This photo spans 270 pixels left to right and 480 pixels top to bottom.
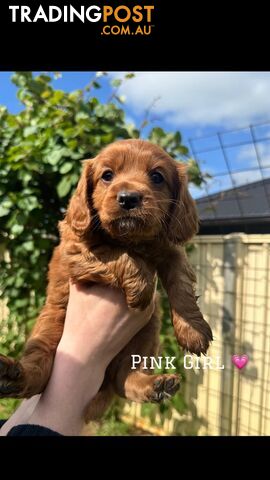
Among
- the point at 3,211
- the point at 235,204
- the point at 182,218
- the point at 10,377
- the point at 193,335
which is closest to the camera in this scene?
the point at 10,377

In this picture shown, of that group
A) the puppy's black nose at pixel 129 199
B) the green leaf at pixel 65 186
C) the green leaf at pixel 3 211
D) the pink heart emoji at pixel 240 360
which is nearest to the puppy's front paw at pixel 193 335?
the puppy's black nose at pixel 129 199

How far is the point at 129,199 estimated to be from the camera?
5.81 feet

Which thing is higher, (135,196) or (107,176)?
(107,176)

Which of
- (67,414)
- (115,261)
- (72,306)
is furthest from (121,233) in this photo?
(67,414)

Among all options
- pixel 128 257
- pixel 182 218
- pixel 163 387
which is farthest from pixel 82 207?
pixel 163 387

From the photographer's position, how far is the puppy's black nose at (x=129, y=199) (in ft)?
5.80

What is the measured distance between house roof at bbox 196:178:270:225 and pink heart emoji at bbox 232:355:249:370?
50.8 inches

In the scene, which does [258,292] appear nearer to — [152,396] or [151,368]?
[151,368]

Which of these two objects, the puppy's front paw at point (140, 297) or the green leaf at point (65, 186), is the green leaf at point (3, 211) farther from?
the puppy's front paw at point (140, 297)

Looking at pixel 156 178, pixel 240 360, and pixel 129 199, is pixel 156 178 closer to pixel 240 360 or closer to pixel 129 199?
pixel 129 199

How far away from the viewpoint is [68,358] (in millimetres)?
2066

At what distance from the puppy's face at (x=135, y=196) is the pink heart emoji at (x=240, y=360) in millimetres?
2409

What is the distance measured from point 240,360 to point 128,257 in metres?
2.68

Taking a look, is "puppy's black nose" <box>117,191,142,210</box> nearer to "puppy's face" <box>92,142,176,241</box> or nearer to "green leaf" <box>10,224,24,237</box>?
"puppy's face" <box>92,142,176,241</box>
